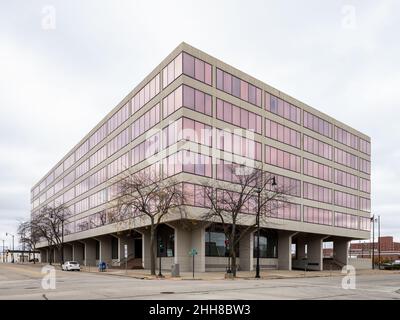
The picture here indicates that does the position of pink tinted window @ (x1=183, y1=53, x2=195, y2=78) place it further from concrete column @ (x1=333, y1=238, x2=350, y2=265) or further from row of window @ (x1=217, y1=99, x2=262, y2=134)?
concrete column @ (x1=333, y1=238, x2=350, y2=265)

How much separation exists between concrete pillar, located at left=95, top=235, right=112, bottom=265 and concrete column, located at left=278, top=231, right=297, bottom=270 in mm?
29375

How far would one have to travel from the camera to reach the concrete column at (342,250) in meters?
84.2

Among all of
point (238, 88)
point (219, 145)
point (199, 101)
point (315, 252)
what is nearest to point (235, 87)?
point (238, 88)

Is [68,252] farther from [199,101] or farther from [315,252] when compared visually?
[199,101]

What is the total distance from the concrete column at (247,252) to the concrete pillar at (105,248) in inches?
1152

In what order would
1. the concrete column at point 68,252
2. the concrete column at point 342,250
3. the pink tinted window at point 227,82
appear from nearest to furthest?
1. the pink tinted window at point 227,82
2. the concrete column at point 342,250
3. the concrete column at point 68,252

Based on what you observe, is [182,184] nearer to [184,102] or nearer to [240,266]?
[184,102]

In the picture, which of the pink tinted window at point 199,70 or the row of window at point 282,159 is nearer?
the pink tinted window at point 199,70

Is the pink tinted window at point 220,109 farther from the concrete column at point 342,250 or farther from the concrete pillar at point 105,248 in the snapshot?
the concrete column at point 342,250

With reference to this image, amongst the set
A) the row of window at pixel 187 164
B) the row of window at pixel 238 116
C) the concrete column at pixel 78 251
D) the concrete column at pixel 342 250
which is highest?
the row of window at pixel 238 116

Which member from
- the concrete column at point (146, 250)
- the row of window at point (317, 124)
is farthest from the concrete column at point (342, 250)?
the concrete column at point (146, 250)

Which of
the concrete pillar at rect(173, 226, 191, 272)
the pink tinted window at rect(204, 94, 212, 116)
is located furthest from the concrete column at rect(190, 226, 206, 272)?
the pink tinted window at rect(204, 94, 212, 116)
